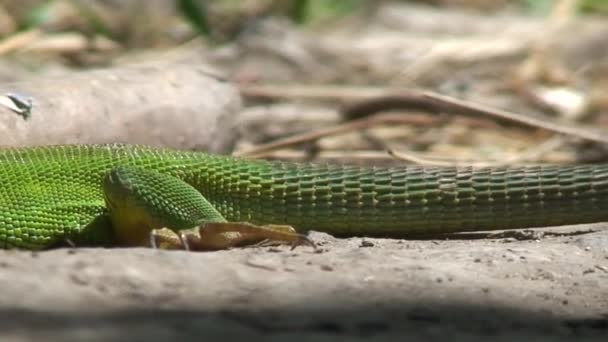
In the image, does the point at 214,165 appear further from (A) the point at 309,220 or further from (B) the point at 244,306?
(B) the point at 244,306

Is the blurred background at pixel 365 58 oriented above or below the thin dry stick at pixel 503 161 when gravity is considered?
above

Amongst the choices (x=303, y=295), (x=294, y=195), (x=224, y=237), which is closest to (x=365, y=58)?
(x=294, y=195)

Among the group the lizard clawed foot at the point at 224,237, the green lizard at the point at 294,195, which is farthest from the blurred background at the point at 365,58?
the lizard clawed foot at the point at 224,237

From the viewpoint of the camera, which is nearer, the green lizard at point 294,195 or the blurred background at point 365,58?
the green lizard at point 294,195

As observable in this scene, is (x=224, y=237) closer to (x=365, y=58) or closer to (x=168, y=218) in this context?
(x=168, y=218)

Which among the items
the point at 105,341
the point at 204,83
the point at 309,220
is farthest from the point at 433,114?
the point at 105,341

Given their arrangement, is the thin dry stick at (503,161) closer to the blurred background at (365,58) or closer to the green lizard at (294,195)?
the blurred background at (365,58)
